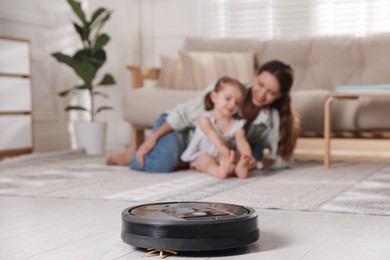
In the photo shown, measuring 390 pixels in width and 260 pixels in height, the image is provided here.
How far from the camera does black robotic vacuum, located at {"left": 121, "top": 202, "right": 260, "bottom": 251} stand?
1.26m

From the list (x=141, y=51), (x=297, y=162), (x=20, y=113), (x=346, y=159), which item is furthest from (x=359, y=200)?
(x=141, y=51)

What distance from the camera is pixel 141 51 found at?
477cm

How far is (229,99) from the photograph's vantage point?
2785mm

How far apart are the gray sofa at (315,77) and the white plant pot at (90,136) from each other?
0.33m

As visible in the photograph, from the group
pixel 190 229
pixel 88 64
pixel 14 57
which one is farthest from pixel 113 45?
pixel 190 229

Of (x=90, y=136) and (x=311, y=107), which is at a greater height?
(x=311, y=107)

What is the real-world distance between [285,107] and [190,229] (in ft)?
5.74

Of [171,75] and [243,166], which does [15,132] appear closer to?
[171,75]

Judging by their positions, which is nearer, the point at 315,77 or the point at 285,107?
the point at 285,107

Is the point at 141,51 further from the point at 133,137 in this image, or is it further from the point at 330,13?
the point at 330,13

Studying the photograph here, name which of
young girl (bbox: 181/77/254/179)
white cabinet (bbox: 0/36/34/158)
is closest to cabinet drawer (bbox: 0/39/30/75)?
white cabinet (bbox: 0/36/34/158)

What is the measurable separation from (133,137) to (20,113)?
687 millimetres

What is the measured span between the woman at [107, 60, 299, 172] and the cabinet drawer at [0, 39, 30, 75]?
1.10 meters

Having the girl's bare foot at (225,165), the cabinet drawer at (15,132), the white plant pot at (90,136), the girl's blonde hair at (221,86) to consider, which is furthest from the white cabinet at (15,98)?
the girl's bare foot at (225,165)
